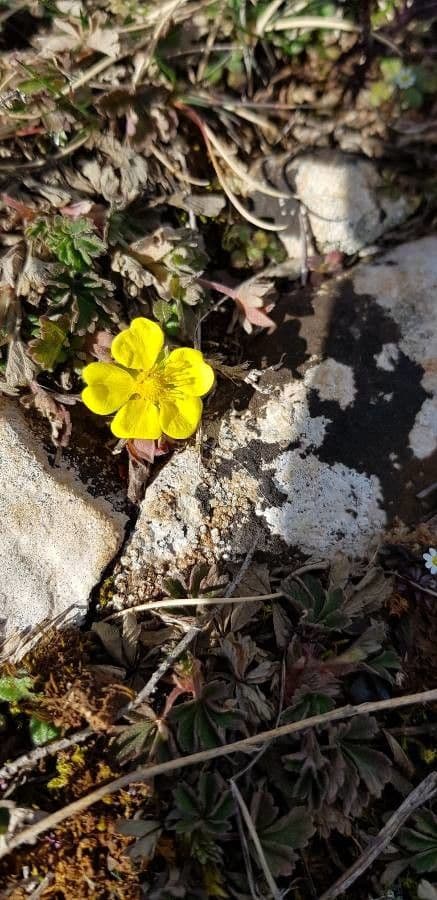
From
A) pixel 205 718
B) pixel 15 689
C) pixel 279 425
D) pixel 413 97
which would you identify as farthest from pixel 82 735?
pixel 413 97

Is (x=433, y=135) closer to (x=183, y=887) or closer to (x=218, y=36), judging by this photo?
(x=218, y=36)

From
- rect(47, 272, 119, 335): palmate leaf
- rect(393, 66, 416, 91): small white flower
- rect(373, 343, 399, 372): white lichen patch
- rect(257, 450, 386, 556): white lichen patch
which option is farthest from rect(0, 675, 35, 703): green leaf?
rect(393, 66, 416, 91): small white flower

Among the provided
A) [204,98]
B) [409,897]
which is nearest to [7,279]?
[204,98]

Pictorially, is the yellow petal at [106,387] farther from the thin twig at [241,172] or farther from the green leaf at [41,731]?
the thin twig at [241,172]

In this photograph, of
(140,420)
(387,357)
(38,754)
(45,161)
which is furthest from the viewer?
(45,161)

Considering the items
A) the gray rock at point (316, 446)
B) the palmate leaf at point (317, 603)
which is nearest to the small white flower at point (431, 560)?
the gray rock at point (316, 446)

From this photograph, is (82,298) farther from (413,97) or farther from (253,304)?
(413,97)
